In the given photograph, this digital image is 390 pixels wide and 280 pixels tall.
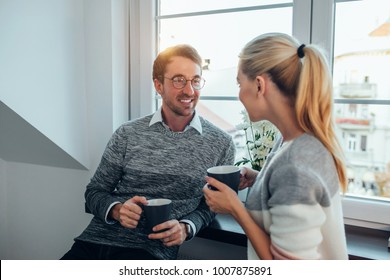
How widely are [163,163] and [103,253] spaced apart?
0.36 m

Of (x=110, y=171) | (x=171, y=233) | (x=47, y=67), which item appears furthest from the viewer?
(x=47, y=67)

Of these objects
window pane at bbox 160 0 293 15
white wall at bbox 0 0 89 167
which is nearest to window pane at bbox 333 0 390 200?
window pane at bbox 160 0 293 15

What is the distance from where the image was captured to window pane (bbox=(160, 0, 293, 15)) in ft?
4.95

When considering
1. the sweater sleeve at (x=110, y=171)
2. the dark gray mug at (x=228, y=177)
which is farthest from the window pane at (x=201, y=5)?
the dark gray mug at (x=228, y=177)

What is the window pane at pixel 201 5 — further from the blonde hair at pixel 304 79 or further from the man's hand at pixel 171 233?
the man's hand at pixel 171 233

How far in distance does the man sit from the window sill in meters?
0.06

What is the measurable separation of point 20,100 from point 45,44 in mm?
245

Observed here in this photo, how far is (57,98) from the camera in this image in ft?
5.14

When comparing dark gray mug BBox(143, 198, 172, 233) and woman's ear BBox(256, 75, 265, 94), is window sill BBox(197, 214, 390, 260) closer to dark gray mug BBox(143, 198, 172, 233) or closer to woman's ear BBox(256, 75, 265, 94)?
dark gray mug BBox(143, 198, 172, 233)

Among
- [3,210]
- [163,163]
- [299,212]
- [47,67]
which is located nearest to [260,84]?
[299,212]

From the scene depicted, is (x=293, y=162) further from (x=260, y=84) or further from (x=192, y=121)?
(x=192, y=121)

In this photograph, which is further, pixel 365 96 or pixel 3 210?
pixel 3 210

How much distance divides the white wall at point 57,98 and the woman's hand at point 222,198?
794 millimetres

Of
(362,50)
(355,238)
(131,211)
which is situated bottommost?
(355,238)
